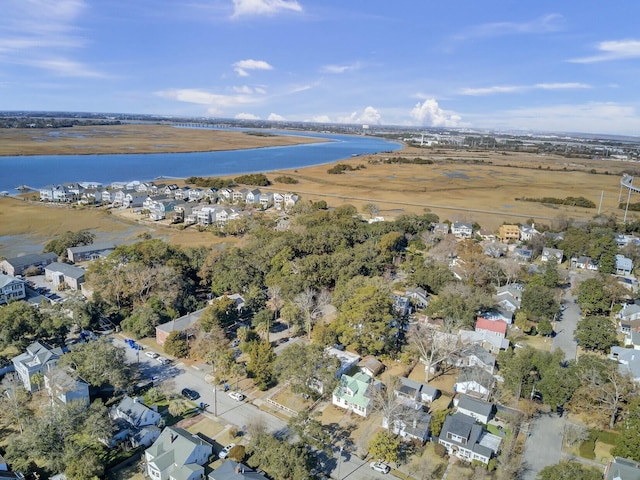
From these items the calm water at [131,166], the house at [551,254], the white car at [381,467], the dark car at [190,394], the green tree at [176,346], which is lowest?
the white car at [381,467]

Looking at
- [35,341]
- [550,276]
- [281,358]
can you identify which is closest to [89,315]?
[35,341]

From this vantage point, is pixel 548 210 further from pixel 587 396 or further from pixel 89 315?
pixel 89 315

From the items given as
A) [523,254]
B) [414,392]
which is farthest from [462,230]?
[414,392]

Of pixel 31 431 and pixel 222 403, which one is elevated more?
pixel 31 431

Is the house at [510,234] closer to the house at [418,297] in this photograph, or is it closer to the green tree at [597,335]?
the house at [418,297]

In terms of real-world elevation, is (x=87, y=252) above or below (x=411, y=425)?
above

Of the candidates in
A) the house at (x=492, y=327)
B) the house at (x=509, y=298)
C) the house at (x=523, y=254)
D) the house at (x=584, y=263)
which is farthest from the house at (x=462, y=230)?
the house at (x=492, y=327)

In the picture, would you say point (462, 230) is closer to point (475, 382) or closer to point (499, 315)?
point (499, 315)
